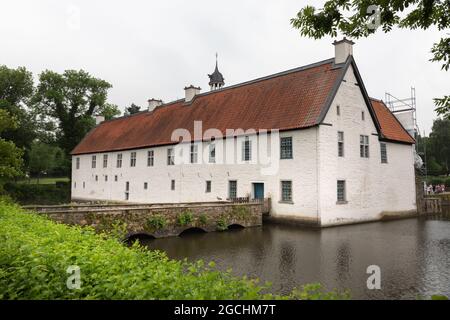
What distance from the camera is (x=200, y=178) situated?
26.7 meters

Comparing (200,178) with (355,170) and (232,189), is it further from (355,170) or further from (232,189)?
(355,170)

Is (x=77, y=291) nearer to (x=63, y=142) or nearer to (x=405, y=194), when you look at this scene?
(x=405, y=194)

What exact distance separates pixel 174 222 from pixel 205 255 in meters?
5.08

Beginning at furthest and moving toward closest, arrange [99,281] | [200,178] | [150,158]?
[150,158], [200,178], [99,281]

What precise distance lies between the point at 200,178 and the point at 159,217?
395 inches

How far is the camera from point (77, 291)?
4379 mm

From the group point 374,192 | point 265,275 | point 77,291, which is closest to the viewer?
point 77,291

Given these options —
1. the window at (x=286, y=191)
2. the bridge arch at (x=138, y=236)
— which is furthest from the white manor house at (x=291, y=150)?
the bridge arch at (x=138, y=236)

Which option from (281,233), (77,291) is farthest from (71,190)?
(77,291)

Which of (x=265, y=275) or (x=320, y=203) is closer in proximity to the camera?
(x=265, y=275)

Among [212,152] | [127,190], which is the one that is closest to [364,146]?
[212,152]

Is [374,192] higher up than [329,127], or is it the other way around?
[329,127]

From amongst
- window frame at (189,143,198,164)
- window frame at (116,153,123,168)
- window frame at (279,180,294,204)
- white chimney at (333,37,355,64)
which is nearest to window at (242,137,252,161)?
window frame at (279,180,294,204)

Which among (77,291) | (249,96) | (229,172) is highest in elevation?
(249,96)
